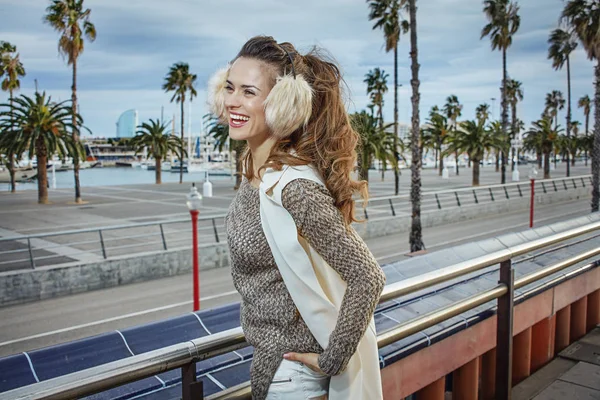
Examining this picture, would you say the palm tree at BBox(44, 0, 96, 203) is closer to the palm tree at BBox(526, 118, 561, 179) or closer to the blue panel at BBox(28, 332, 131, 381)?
the blue panel at BBox(28, 332, 131, 381)

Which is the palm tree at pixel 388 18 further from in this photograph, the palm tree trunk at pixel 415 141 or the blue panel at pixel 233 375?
the blue panel at pixel 233 375

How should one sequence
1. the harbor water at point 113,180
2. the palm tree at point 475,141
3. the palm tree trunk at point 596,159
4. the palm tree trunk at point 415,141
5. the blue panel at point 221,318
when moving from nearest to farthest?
the blue panel at point 221,318 → the palm tree trunk at point 415,141 → the palm tree trunk at point 596,159 → the palm tree at point 475,141 → the harbor water at point 113,180

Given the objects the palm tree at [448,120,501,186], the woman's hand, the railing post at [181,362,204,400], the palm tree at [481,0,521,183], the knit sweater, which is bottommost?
the railing post at [181,362,204,400]

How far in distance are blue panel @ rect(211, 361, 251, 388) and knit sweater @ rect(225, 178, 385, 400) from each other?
46cm

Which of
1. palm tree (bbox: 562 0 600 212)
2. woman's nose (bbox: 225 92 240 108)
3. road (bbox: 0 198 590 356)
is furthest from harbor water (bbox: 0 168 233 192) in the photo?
woman's nose (bbox: 225 92 240 108)

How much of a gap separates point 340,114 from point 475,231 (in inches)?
801

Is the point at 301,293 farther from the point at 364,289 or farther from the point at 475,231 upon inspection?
the point at 475,231

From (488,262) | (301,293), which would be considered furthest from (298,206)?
(488,262)

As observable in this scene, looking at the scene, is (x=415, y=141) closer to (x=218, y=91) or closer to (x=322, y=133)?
(x=218, y=91)

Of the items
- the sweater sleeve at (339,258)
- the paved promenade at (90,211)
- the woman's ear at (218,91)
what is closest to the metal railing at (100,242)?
the paved promenade at (90,211)

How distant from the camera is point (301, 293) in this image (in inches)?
62.1

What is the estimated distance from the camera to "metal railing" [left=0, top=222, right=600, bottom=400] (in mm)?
1425

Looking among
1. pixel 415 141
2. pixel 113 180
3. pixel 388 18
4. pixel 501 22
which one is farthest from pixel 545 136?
pixel 113 180

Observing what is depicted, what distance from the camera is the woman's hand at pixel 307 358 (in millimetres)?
1612
